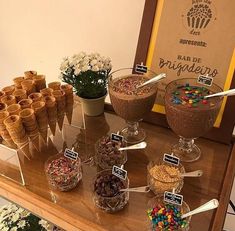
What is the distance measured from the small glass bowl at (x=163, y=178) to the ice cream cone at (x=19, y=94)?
0.47 metres

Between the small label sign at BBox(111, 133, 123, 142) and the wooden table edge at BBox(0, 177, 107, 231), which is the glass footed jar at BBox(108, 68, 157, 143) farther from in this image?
the wooden table edge at BBox(0, 177, 107, 231)

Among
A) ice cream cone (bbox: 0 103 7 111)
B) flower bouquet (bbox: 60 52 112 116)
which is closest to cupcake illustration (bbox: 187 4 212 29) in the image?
flower bouquet (bbox: 60 52 112 116)

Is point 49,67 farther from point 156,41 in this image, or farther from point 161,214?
point 161,214

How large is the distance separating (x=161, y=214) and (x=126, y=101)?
350 mm

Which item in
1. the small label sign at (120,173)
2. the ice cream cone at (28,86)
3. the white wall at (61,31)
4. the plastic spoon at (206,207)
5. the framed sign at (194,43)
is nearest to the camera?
the plastic spoon at (206,207)

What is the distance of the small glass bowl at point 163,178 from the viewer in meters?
0.82

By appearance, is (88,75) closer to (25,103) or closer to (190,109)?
(25,103)

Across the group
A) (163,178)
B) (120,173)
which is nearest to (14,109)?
(120,173)

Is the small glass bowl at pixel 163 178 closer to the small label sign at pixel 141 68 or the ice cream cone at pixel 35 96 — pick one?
the small label sign at pixel 141 68

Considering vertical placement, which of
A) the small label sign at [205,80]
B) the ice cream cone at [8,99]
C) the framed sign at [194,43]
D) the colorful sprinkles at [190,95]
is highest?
the framed sign at [194,43]

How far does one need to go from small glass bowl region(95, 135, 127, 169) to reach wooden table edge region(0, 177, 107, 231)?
0.62 feet

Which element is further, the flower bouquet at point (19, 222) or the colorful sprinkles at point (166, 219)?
the flower bouquet at point (19, 222)

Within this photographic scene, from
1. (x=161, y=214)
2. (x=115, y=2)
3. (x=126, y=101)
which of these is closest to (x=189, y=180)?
(x=161, y=214)

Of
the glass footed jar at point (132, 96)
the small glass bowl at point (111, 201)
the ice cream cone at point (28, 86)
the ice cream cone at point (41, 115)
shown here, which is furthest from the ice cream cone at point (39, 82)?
the small glass bowl at point (111, 201)
